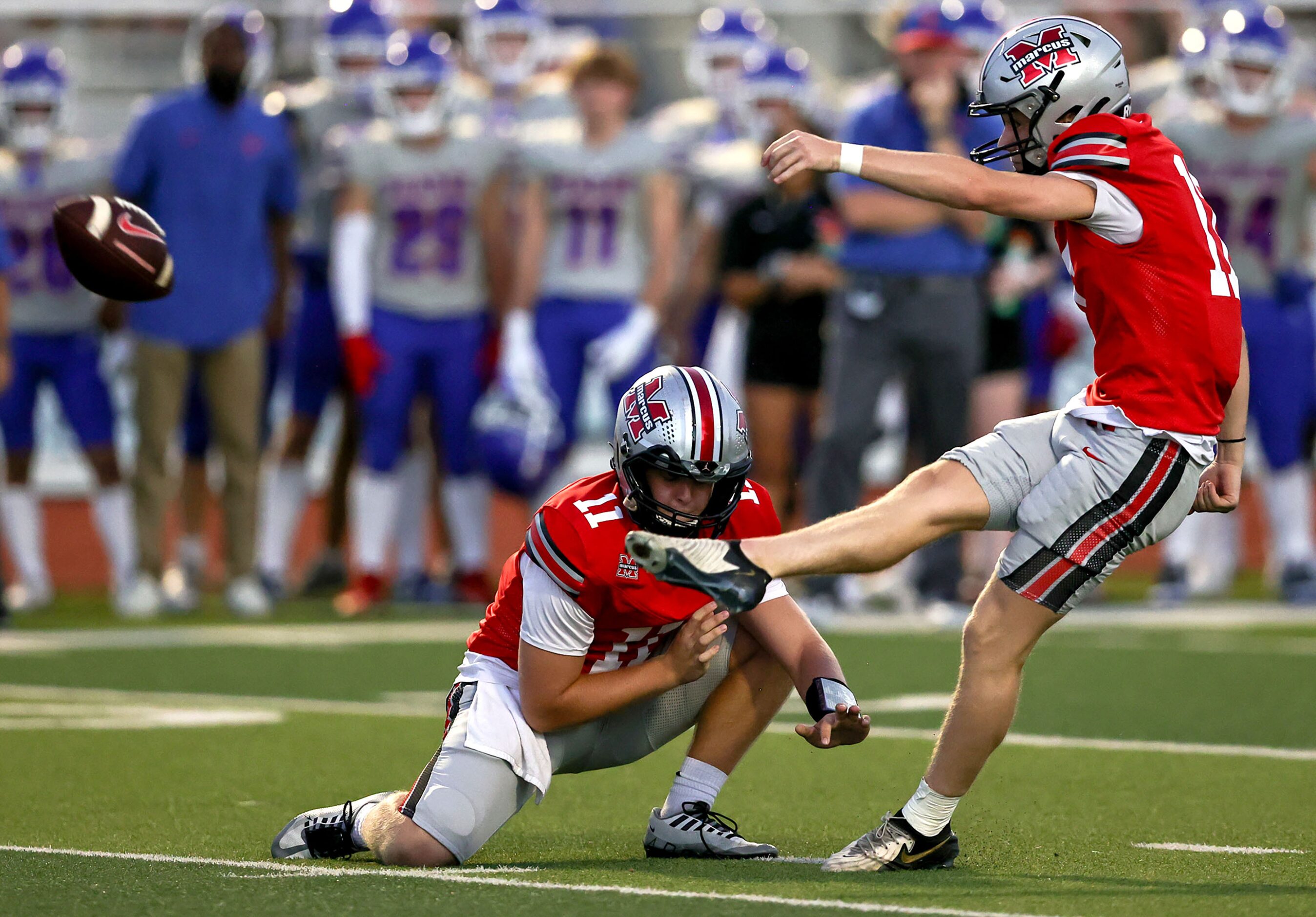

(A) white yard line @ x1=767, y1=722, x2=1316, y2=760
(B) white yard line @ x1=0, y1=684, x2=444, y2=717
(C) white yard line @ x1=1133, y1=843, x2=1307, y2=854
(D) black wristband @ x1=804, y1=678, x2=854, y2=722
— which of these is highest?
(D) black wristband @ x1=804, y1=678, x2=854, y2=722

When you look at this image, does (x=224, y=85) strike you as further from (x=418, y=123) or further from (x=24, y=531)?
(x=24, y=531)

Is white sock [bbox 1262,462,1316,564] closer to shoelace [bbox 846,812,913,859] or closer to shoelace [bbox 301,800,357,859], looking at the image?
shoelace [bbox 846,812,913,859]

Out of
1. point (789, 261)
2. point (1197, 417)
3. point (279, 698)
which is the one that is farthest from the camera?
point (789, 261)

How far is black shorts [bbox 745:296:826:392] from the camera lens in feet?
30.8

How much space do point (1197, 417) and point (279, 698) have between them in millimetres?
3668

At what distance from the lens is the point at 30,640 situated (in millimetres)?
8516

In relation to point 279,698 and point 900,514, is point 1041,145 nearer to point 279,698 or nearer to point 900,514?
point 900,514

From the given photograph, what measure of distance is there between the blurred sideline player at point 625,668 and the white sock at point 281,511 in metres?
6.22

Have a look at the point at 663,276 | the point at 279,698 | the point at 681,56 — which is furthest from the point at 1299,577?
the point at 681,56

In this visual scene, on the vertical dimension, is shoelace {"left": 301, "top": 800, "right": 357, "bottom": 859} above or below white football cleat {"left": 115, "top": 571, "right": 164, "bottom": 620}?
above

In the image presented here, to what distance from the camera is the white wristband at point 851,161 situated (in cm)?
386

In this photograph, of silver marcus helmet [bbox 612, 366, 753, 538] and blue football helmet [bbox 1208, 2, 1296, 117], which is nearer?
silver marcus helmet [bbox 612, 366, 753, 538]

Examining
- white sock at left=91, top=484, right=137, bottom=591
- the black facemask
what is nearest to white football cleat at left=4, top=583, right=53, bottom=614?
white sock at left=91, top=484, right=137, bottom=591

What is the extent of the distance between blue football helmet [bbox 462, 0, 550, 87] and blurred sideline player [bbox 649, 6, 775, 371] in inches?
29.5
